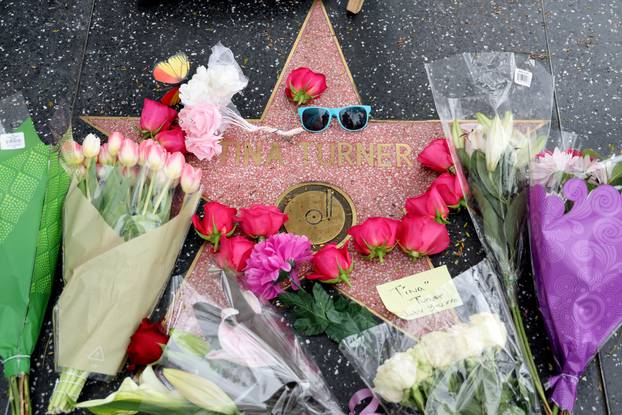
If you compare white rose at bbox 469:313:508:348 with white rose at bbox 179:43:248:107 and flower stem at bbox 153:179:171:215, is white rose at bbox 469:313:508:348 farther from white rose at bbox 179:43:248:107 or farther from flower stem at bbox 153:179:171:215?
white rose at bbox 179:43:248:107

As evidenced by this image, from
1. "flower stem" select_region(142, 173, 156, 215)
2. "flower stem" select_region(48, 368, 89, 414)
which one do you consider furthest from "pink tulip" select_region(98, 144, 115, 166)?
"flower stem" select_region(48, 368, 89, 414)

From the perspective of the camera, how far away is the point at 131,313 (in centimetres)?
133

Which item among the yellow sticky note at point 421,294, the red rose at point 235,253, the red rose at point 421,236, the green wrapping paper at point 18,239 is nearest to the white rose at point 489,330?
the yellow sticky note at point 421,294

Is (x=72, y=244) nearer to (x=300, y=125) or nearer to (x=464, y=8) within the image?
(x=300, y=125)

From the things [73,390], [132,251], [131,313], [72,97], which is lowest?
[73,390]

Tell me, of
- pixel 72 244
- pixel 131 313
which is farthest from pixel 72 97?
pixel 131 313

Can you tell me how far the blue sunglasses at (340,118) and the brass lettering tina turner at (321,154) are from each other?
0.04m

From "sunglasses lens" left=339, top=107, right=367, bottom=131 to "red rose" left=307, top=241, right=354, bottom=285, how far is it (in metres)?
0.39

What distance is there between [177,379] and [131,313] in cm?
26

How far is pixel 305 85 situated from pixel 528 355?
86 centimetres

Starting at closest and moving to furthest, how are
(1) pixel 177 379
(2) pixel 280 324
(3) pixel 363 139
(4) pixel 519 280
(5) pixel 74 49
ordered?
1. (1) pixel 177 379
2. (2) pixel 280 324
3. (4) pixel 519 280
4. (3) pixel 363 139
5. (5) pixel 74 49

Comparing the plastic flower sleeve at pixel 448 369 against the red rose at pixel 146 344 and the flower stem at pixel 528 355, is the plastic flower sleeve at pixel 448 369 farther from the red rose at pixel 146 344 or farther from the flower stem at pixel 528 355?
the red rose at pixel 146 344

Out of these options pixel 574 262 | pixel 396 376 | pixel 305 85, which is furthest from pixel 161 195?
pixel 574 262

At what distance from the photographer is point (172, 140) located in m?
1.61
